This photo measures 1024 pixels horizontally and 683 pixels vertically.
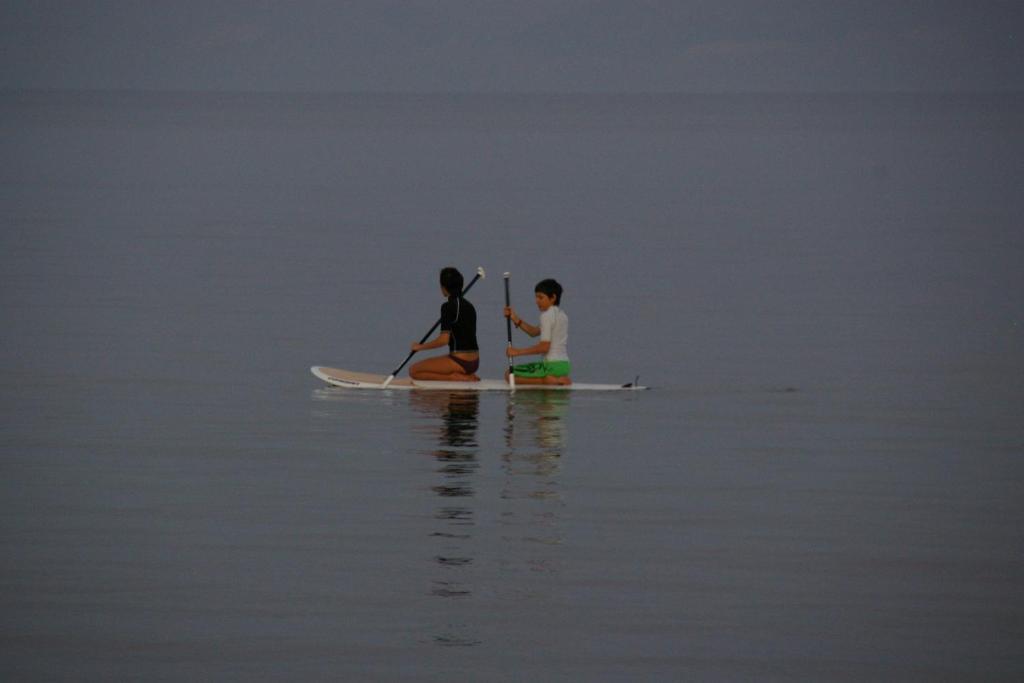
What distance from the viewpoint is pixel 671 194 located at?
73.1 m

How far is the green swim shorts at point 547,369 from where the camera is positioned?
2394 centimetres

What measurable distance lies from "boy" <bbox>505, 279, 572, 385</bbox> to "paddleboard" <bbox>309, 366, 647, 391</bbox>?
0.34ft

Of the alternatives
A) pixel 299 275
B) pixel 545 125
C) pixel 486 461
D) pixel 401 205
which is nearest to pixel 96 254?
pixel 299 275

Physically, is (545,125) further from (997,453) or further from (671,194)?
(997,453)

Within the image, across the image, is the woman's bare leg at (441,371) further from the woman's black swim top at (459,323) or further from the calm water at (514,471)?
the calm water at (514,471)

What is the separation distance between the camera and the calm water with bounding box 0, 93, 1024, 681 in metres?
13.9

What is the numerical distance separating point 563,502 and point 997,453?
5300mm

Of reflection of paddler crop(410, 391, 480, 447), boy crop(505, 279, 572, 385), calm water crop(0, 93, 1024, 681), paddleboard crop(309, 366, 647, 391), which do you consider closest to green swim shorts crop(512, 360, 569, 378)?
boy crop(505, 279, 572, 385)

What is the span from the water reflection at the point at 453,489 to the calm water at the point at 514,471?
0.16 ft

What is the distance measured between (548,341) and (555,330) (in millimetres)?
204

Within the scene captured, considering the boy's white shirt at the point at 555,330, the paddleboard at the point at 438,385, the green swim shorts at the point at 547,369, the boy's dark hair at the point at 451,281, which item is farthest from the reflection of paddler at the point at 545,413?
the boy's dark hair at the point at 451,281

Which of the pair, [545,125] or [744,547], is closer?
[744,547]

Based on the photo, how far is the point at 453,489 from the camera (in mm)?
18234

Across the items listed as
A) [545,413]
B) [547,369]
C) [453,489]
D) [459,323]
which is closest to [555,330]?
[547,369]
